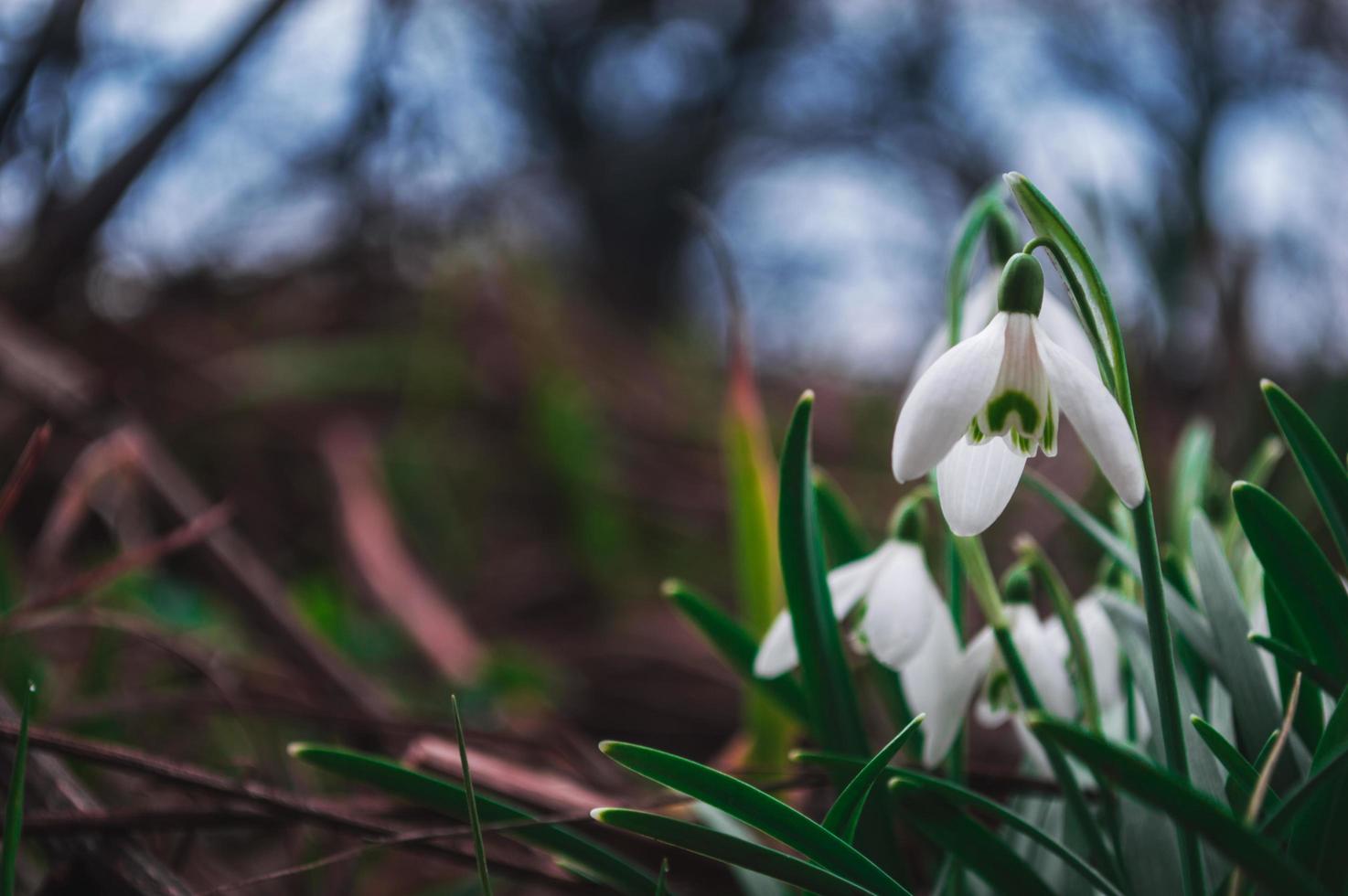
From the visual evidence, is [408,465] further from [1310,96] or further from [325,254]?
[1310,96]

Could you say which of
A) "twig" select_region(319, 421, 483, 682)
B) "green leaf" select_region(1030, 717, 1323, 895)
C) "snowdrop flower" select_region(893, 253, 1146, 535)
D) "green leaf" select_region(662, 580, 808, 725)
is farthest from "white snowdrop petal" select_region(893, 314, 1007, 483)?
"twig" select_region(319, 421, 483, 682)

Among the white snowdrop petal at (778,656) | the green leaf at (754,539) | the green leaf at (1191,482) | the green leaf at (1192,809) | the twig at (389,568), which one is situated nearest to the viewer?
the green leaf at (1192,809)

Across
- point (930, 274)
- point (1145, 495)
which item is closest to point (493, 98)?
point (930, 274)

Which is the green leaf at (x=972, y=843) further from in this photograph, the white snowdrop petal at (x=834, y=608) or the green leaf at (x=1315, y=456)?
the green leaf at (x=1315, y=456)

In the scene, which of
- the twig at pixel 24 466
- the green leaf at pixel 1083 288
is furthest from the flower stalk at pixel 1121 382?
the twig at pixel 24 466

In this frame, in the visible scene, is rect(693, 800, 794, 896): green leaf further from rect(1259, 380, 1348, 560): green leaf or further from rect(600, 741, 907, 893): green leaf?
rect(1259, 380, 1348, 560): green leaf

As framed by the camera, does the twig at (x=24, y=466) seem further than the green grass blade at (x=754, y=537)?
No
